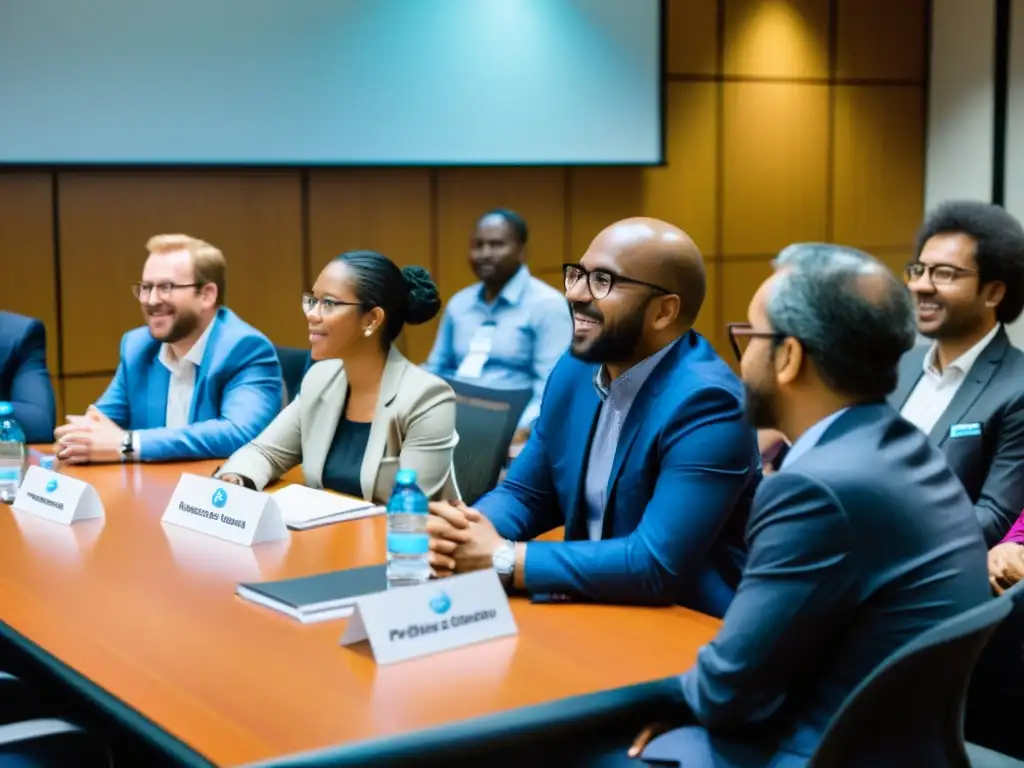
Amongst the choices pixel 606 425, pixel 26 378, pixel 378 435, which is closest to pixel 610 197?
pixel 26 378

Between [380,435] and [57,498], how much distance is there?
81 centimetres

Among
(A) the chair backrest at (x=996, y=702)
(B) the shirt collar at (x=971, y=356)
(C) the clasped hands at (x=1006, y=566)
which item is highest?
(B) the shirt collar at (x=971, y=356)

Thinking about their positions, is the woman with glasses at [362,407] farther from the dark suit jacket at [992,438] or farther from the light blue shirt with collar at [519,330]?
the light blue shirt with collar at [519,330]

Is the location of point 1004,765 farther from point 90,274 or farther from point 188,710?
point 90,274

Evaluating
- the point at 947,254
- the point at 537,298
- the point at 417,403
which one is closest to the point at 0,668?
the point at 417,403

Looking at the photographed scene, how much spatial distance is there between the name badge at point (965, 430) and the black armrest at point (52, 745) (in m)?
2.12

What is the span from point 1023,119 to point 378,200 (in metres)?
4.48

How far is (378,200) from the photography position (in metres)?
7.15

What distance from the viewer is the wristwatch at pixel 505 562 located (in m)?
2.45

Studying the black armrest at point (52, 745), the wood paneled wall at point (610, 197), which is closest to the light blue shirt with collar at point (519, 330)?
the wood paneled wall at point (610, 197)

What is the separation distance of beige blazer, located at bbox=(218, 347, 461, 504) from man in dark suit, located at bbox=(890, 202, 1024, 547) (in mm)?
1167

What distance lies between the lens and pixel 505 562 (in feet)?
8.04

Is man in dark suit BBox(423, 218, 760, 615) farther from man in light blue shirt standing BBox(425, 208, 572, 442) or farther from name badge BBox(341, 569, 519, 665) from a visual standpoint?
man in light blue shirt standing BBox(425, 208, 572, 442)

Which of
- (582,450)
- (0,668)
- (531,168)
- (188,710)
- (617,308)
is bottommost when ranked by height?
(0,668)
